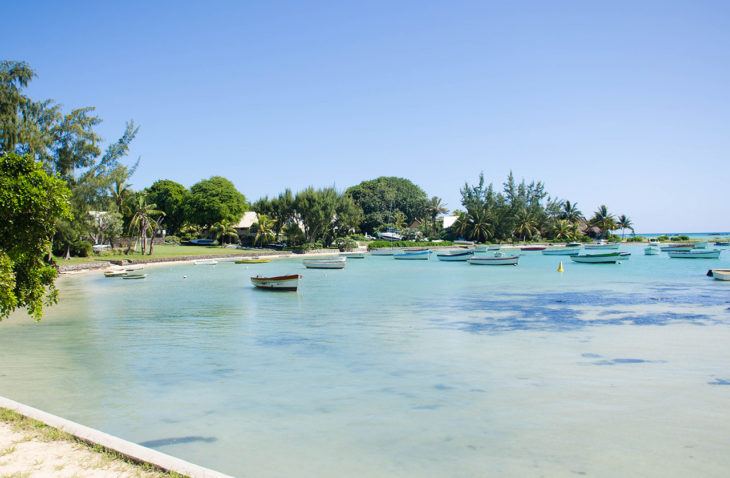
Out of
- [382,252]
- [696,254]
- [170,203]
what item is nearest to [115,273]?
[382,252]

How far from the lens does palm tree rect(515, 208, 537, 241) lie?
10194cm

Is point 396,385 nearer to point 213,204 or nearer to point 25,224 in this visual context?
point 25,224

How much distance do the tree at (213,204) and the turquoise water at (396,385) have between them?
5861cm

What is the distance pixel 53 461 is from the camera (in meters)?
5.15

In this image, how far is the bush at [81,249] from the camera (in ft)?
159

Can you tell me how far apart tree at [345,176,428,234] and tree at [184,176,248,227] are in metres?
28.7

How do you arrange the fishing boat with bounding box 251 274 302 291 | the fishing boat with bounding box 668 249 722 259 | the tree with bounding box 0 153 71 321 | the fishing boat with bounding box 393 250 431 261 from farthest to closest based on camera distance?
1. the fishing boat with bounding box 393 250 431 261
2. the fishing boat with bounding box 668 249 722 259
3. the fishing boat with bounding box 251 274 302 291
4. the tree with bounding box 0 153 71 321

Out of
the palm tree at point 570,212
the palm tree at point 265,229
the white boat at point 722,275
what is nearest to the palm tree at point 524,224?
the palm tree at point 570,212

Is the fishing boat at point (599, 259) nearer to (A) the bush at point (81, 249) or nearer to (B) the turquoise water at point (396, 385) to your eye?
(B) the turquoise water at point (396, 385)

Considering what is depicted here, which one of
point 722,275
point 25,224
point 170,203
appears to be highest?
point 170,203

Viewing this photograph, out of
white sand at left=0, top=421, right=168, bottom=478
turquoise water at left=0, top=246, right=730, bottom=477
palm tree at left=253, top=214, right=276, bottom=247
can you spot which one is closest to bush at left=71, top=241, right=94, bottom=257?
palm tree at left=253, top=214, right=276, bottom=247

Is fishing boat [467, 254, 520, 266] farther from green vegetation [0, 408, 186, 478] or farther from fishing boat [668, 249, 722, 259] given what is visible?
green vegetation [0, 408, 186, 478]

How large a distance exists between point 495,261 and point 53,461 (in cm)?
5172

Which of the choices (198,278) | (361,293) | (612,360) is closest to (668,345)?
(612,360)
